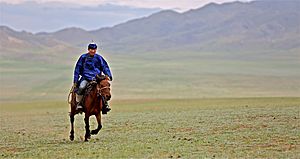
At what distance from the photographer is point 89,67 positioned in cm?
1644

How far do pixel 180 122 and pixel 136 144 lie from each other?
22.2ft

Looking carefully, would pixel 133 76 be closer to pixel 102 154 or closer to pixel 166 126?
pixel 166 126

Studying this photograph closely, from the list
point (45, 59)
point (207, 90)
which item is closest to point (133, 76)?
point (207, 90)

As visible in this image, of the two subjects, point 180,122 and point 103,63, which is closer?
point 103,63

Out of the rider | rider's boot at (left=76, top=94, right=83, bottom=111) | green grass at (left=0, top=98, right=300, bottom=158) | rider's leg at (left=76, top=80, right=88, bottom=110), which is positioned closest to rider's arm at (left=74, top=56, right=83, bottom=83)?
the rider

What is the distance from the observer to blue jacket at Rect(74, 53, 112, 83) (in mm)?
16359

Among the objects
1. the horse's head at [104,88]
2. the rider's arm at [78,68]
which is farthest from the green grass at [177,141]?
the rider's arm at [78,68]

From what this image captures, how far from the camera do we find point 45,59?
168m

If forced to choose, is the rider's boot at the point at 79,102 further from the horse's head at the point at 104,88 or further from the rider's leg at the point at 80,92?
the horse's head at the point at 104,88

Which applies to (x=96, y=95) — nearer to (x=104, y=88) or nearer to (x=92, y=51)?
(x=104, y=88)

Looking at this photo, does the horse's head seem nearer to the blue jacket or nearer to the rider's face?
the blue jacket

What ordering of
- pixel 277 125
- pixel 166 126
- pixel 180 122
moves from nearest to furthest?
pixel 277 125 < pixel 166 126 < pixel 180 122

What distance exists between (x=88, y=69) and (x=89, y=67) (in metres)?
0.07

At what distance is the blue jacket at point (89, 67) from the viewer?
16.4m
